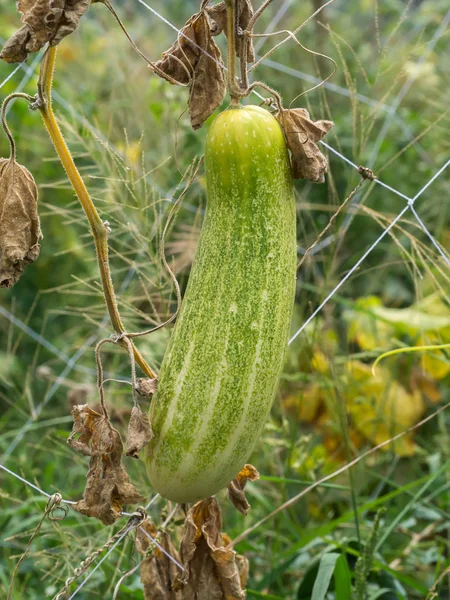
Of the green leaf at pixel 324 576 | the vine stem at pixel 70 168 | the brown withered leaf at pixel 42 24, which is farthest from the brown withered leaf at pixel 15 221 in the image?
the green leaf at pixel 324 576

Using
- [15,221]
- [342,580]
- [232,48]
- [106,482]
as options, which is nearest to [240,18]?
[232,48]

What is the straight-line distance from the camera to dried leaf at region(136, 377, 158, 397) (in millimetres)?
1135

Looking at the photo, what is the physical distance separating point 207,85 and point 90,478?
583 mm

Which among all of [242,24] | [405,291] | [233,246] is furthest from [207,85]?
[405,291]

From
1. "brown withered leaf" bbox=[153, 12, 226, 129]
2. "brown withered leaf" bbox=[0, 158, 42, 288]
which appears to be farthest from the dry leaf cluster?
"brown withered leaf" bbox=[153, 12, 226, 129]

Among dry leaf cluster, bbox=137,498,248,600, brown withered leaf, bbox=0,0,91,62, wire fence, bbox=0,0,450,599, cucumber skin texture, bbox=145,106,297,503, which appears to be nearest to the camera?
brown withered leaf, bbox=0,0,91,62

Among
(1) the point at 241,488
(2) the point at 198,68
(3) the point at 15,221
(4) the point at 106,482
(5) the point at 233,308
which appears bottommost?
(1) the point at 241,488

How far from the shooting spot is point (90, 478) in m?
1.09

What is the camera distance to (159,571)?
1.29 meters

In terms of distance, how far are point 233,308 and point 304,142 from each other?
0.25 m

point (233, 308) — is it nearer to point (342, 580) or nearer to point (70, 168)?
point (70, 168)

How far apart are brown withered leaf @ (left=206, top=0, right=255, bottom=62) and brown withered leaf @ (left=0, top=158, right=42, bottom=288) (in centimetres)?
35

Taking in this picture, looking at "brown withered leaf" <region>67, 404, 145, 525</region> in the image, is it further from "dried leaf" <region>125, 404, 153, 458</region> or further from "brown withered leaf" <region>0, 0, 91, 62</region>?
"brown withered leaf" <region>0, 0, 91, 62</region>

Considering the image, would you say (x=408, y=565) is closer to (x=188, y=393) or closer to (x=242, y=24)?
(x=188, y=393)
